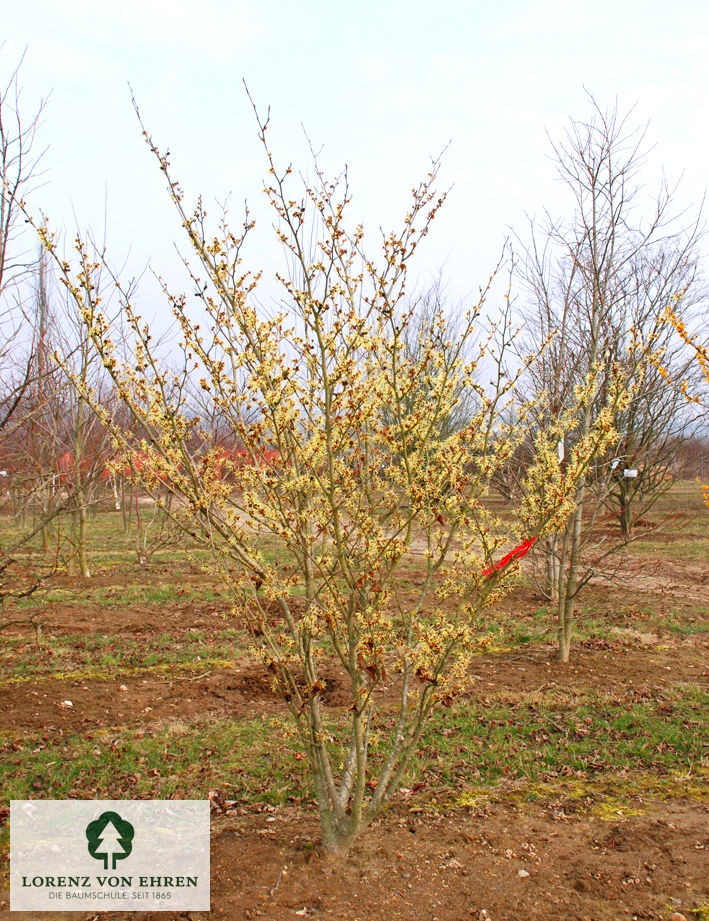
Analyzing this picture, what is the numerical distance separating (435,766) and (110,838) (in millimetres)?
2092

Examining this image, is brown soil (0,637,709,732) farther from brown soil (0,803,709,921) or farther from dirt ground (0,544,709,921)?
brown soil (0,803,709,921)

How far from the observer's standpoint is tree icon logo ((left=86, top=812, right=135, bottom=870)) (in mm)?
3533

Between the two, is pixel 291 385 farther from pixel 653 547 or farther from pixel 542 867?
pixel 653 547

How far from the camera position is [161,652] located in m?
7.14

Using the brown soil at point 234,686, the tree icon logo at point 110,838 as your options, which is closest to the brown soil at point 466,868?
the tree icon logo at point 110,838

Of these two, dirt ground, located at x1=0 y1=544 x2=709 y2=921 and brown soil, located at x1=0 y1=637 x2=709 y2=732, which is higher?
brown soil, located at x1=0 y1=637 x2=709 y2=732

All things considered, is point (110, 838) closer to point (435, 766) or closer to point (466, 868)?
point (466, 868)

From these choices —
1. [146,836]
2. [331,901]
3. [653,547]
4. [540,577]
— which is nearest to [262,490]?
[331,901]

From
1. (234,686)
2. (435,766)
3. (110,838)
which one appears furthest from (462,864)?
(234,686)

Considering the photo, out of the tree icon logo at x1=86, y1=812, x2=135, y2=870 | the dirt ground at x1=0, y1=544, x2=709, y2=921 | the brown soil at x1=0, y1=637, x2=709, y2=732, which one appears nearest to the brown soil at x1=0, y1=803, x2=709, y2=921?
the dirt ground at x1=0, y1=544, x2=709, y2=921

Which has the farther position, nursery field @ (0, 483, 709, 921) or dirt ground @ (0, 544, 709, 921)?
nursery field @ (0, 483, 709, 921)

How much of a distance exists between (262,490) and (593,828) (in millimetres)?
2643

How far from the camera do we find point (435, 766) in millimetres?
4625

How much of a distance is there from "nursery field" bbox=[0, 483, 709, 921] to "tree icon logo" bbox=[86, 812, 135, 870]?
38 cm
